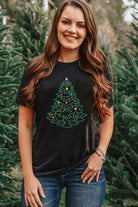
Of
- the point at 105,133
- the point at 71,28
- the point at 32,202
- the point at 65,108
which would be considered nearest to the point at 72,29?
the point at 71,28

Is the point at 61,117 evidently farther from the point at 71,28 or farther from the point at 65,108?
the point at 71,28

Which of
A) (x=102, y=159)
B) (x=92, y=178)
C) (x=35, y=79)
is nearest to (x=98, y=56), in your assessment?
(x=35, y=79)

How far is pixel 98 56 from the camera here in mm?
1973

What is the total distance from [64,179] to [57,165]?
0.12m

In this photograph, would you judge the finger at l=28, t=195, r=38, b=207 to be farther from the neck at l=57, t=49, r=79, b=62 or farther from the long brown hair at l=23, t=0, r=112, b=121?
the neck at l=57, t=49, r=79, b=62

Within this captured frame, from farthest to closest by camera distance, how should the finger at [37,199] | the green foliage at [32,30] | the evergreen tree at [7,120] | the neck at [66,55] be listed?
the green foliage at [32,30] → the evergreen tree at [7,120] → the neck at [66,55] → the finger at [37,199]

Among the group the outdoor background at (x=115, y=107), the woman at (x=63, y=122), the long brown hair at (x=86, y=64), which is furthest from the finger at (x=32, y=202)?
the outdoor background at (x=115, y=107)

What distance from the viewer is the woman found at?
5.80ft

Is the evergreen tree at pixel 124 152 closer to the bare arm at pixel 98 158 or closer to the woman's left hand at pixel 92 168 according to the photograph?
the bare arm at pixel 98 158

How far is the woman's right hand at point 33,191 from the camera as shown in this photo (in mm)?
1721

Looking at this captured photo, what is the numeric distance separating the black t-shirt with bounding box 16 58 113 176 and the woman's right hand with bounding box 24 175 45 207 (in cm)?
6

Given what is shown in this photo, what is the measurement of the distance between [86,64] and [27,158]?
2.67 feet

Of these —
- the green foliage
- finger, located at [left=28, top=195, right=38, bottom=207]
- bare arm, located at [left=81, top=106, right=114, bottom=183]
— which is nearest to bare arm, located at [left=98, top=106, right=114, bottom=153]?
bare arm, located at [left=81, top=106, right=114, bottom=183]

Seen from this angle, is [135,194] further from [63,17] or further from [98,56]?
[63,17]
